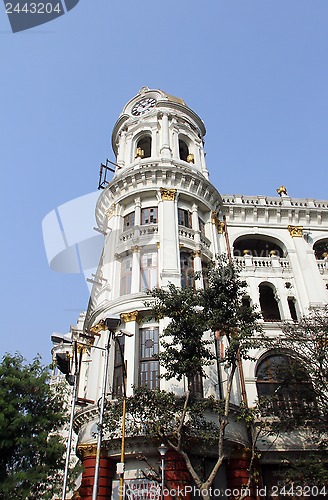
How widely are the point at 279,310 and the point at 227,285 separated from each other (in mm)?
10917

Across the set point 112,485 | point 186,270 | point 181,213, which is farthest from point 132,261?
point 112,485

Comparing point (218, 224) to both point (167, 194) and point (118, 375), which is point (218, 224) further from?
point (118, 375)

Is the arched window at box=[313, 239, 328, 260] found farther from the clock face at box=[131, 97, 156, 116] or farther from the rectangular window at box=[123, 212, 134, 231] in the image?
the clock face at box=[131, 97, 156, 116]

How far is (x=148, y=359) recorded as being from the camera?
822 inches

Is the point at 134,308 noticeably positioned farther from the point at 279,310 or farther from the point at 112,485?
the point at 279,310

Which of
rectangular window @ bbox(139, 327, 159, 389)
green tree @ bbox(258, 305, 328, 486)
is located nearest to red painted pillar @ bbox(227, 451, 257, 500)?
green tree @ bbox(258, 305, 328, 486)

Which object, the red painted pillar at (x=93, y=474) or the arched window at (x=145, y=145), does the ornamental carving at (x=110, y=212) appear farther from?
the red painted pillar at (x=93, y=474)

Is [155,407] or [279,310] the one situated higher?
[279,310]

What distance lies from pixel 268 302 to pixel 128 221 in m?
10.8

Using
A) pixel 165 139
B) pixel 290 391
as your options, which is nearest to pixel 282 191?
pixel 165 139

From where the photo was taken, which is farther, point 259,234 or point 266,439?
point 259,234

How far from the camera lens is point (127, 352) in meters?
20.9

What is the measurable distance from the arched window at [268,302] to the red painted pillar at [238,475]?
33.5 feet

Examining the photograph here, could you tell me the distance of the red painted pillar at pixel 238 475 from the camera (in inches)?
728
